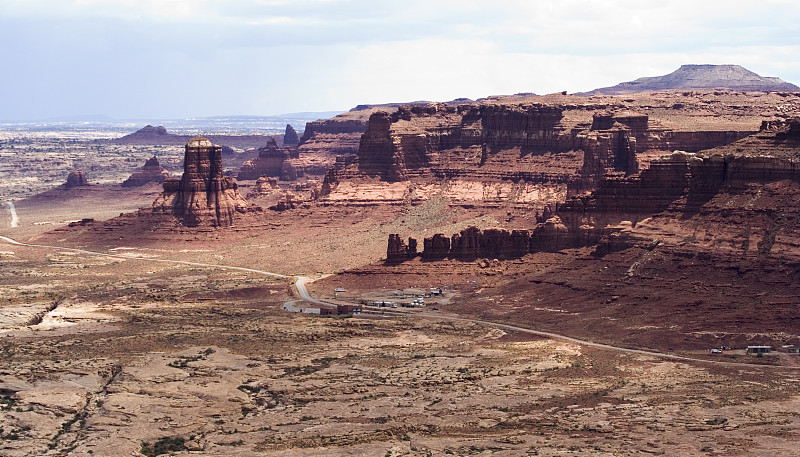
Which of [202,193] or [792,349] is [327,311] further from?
[202,193]

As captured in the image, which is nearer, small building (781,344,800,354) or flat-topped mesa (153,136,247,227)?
small building (781,344,800,354)

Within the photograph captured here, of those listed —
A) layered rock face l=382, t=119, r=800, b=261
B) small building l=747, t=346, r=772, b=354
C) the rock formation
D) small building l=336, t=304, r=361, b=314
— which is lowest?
small building l=336, t=304, r=361, b=314

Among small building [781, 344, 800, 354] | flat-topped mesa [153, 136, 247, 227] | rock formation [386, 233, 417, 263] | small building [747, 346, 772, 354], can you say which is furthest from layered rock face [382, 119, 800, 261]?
flat-topped mesa [153, 136, 247, 227]

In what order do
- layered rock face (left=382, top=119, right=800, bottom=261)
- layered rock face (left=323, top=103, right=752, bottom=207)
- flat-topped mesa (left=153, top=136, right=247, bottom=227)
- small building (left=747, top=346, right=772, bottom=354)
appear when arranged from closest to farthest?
small building (left=747, top=346, right=772, bottom=354), layered rock face (left=382, top=119, right=800, bottom=261), layered rock face (left=323, top=103, right=752, bottom=207), flat-topped mesa (left=153, top=136, right=247, bottom=227)

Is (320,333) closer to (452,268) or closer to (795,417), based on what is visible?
(452,268)

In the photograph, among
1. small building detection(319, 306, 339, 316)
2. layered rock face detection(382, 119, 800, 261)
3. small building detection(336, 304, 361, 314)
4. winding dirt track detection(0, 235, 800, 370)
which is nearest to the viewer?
winding dirt track detection(0, 235, 800, 370)

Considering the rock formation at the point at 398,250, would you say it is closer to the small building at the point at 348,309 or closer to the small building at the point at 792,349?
the small building at the point at 348,309

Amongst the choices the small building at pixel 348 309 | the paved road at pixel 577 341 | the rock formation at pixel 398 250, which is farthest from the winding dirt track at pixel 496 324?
the rock formation at pixel 398 250

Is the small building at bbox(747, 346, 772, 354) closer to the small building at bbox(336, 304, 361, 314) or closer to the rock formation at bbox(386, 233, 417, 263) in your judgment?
the small building at bbox(336, 304, 361, 314)
